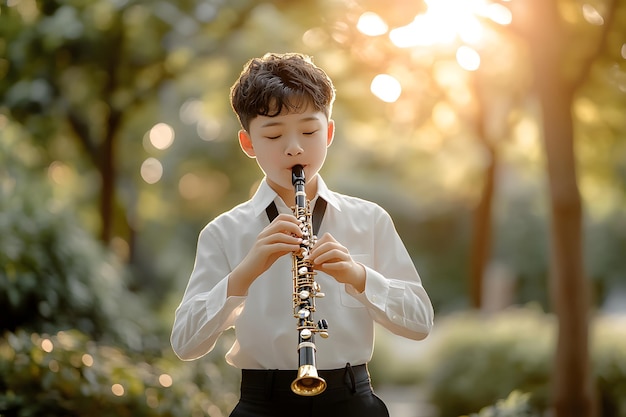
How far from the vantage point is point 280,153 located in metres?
2.18

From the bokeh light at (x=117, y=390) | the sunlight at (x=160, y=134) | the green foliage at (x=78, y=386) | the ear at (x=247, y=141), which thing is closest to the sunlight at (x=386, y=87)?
the sunlight at (x=160, y=134)

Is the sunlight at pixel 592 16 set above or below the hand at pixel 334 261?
above

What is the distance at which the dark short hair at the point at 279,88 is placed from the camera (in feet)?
7.07

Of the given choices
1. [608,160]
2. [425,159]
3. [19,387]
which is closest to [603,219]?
[425,159]

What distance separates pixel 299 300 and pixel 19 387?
9.33 feet

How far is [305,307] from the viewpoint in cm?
204

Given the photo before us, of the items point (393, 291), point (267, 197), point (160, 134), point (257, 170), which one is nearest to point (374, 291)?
point (393, 291)

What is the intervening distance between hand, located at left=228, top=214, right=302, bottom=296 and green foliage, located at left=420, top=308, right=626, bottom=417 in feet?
18.5

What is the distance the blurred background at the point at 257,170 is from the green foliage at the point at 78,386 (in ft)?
0.04

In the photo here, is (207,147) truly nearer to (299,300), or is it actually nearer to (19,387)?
(19,387)

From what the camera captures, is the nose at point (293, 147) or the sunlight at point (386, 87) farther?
the sunlight at point (386, 87)

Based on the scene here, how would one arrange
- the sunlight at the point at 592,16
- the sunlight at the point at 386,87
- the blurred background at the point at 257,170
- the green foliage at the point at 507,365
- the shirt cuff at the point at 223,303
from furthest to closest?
the sunlight at the point at 386,87, the green foliage at the point at 507,365, the sunlight at the point at 592,16, the blurred background at the point at 257,170, the shirt cuff at the point at 223,303

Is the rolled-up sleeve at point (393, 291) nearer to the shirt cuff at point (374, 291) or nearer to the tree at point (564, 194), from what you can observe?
the shirt cuff at point (374, 291)

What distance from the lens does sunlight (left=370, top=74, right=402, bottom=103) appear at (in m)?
8.28
